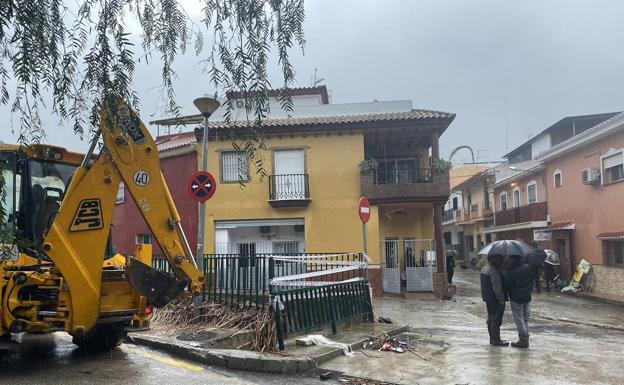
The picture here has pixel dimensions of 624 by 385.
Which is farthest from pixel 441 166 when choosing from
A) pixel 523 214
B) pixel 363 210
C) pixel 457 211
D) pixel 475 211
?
pixel 457 211

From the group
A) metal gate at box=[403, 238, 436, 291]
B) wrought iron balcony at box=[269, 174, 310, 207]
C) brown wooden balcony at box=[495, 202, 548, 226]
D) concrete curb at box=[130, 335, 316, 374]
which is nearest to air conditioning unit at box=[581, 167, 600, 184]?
brown wooden balcony at box=[495, 202, 548, 226]

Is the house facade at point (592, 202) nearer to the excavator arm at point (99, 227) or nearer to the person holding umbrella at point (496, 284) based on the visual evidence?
the person holding umbrella at point (496, 284)

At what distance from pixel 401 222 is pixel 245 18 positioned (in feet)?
59.2

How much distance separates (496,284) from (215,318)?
465 cm

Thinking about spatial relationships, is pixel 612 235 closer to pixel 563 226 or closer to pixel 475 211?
pixel 563 226

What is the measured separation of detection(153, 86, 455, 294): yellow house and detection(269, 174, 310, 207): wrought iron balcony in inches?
1.5

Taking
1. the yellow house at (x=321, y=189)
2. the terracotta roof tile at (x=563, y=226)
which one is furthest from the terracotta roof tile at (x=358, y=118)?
the terracotta roof tile at (x=563, y=226)

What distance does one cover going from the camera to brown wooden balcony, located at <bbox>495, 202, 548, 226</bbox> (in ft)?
83.5

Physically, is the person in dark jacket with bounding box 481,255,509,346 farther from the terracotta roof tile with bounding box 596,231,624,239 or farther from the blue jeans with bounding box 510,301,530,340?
the terracotta roof tile with bounding box 596,231,624,239

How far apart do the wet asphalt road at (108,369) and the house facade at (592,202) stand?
16324mm

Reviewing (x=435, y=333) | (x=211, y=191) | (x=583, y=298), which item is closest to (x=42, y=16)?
(x=211, y=191)

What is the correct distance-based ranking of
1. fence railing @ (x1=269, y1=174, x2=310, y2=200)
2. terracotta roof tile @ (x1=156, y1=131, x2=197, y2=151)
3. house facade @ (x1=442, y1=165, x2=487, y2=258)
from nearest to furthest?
fence railing @ (x1=269, y1=174, x2=310, y2=200)
terracotta roof tile @ (x1=156, y1=131, x2=197, y2=151)
house facade @ (x1=442, y1=165, x2=487, y2=258)

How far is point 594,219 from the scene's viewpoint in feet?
66.1

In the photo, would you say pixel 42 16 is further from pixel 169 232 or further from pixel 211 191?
pixel 211 191
